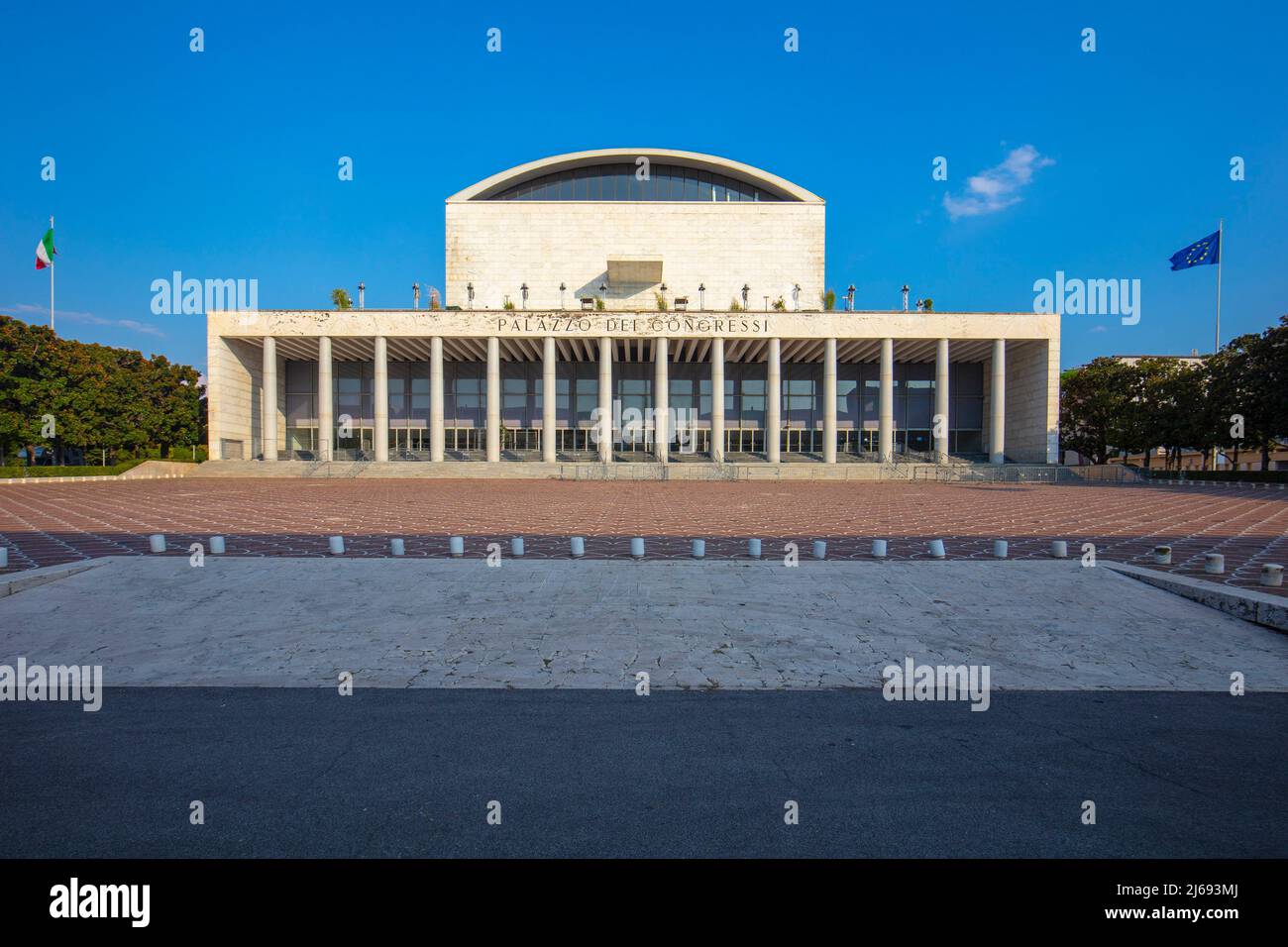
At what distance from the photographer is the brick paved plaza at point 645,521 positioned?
11328 mm

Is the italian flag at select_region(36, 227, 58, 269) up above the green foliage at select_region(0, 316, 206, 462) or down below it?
above

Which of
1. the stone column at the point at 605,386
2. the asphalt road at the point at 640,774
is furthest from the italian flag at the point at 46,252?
the asphalt road at the point at 640,774

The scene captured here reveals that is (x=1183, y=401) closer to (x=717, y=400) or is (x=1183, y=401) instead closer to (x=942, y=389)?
(x=942, y=389)

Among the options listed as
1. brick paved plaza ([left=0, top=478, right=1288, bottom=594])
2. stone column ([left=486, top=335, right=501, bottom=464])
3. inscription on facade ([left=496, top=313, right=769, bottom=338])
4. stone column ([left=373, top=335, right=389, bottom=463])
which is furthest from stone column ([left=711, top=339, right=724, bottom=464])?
stone column ([left=373, top=335, right=389, bottom=463])

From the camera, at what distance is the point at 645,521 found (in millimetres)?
16125

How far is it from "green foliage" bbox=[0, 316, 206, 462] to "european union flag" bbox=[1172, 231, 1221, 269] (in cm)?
7480

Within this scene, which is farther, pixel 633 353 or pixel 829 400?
pixel 633 353

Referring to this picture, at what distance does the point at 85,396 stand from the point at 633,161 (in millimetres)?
45958

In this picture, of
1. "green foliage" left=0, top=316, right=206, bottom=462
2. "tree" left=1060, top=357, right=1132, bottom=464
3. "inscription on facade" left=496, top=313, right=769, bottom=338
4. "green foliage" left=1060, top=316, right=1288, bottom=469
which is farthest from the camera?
"tree" left=1060, top=357, right=1132, bottom=464

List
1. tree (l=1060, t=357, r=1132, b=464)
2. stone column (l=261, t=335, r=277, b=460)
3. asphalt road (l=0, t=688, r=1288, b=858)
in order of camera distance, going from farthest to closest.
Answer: tree (l=1060, t=357, r=1132, b=464), stone column (l=261, t=335, r=277, b=460), asphalt road (l=0, t=688, r=1288, b=858)

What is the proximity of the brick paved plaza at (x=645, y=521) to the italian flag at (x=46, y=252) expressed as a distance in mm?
23043

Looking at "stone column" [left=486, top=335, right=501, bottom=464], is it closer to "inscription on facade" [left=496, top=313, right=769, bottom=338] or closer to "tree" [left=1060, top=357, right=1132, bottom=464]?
"inscription on facade" [left=496, top=313, right=769, bottom=338]

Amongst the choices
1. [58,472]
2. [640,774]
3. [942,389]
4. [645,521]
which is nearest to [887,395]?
[942,389]

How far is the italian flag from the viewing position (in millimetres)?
40844
